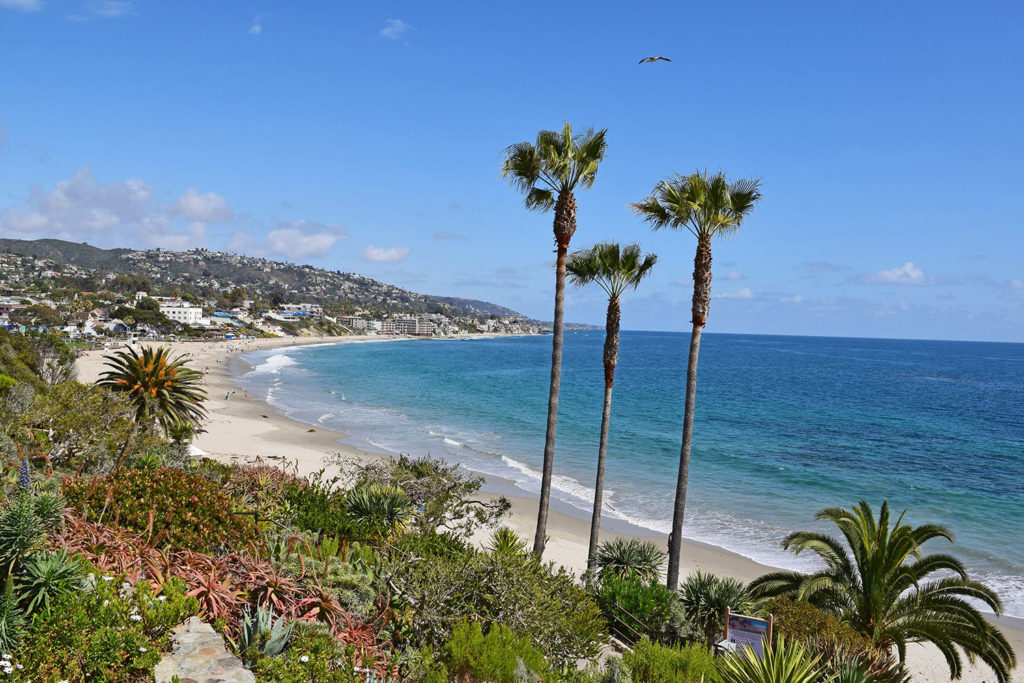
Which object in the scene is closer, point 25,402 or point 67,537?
point 67,537

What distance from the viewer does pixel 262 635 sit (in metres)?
5.91

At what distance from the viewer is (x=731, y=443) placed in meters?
40.6

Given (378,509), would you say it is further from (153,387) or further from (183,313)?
(183,313)

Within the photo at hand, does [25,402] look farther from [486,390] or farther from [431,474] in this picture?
[486,390]

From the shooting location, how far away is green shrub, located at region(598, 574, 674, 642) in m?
10.4

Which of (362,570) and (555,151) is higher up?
(555,151)

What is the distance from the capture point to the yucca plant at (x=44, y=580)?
553cm

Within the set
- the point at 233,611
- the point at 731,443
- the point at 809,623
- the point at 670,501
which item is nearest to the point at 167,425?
the point at 233,611

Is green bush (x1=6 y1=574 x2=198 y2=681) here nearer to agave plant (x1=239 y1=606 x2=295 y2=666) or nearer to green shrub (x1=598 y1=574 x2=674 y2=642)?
agave plant (x1=239 y1=606 x2=295 y2=666)

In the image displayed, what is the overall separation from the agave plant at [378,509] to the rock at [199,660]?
5116 millimetres

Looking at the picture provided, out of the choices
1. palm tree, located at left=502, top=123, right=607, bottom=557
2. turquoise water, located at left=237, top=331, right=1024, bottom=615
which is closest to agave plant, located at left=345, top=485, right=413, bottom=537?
palm tree, located at left=502, top=123, right=607, bottom=557

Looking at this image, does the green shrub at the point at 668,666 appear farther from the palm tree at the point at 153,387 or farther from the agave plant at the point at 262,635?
the palm tree at the point at 153,387

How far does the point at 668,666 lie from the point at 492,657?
2392 millimetres

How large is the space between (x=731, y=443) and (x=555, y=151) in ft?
105
